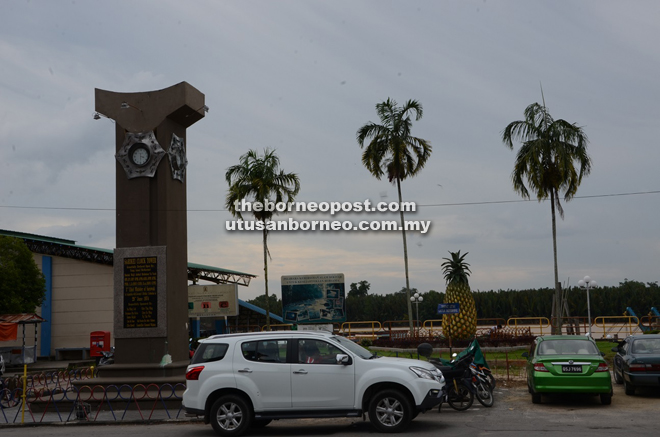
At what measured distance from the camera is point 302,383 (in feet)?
39.2

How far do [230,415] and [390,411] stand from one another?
111 inches

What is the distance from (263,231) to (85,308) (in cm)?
1108

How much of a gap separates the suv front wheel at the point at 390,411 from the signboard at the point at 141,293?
345 inches

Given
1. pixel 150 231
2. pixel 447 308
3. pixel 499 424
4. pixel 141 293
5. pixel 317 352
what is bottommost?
pixel 499 424


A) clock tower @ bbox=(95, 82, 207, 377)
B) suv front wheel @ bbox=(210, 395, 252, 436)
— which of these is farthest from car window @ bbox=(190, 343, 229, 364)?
clock tower @ bbox=(95, 82, 207, 377)

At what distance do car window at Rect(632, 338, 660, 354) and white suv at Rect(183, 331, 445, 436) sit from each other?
6.60m

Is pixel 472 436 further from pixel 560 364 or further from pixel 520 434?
pixel 560 364

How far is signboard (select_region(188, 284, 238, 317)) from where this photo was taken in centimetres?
4184

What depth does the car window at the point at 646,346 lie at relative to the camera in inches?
634

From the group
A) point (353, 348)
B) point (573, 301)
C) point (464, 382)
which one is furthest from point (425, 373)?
point (573, 301)

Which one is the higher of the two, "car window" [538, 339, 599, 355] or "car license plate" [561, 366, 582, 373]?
"car window" [538, 339, 599, 355]

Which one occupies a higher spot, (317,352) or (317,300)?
(317,300)

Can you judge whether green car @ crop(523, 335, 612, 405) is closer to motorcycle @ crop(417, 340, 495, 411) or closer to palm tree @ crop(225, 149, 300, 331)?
motorcycle @ crop(417, 340, 495, 411)

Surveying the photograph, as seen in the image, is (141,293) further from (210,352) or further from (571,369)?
(571,369)
